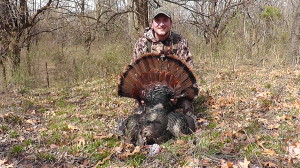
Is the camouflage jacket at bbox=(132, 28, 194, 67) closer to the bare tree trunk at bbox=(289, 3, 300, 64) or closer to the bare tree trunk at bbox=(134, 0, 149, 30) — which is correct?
the bare tree trunk at bbox=(134, 0, 149, 30)

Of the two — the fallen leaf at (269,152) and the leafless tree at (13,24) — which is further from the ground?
the leafless tree at (13,24)

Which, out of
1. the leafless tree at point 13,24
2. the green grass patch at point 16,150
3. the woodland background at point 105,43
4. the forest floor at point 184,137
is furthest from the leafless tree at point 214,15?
the green grass patch at point 16,150

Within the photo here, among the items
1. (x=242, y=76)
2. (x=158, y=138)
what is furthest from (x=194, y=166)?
(x=242, y=76)

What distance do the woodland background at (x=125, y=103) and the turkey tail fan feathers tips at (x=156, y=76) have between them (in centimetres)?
61

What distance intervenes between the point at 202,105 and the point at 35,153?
2.87m

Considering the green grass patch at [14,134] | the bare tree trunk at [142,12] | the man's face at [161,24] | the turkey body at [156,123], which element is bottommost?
the green grass patch at [14,134]

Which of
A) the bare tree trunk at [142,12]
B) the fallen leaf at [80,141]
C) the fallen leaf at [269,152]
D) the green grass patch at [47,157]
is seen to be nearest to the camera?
the fallen leaf at [269,152]

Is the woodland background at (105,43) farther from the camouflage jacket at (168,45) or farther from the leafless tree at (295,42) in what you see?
the camouflage jacket at (168,45)

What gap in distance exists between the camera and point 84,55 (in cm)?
1101

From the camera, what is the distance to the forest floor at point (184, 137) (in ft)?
9.38

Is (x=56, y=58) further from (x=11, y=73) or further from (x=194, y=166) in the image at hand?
(x=194, y=166)

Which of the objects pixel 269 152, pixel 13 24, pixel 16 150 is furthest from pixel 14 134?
pixel 13 24

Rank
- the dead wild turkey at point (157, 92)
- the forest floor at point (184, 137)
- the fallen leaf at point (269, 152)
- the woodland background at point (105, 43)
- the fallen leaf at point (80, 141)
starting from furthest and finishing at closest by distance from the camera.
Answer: the woodland background at point (105, 43) < the fallen leaf at point (80, 141) < the dead wild turkey at point (157, 92) < the forest floor at point (184, 137) < the fallen leaf at point (269, 152)

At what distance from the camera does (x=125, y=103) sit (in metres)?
5.94
